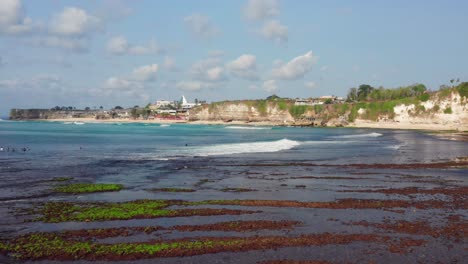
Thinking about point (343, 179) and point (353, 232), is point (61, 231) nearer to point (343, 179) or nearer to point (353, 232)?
point (353, 232)

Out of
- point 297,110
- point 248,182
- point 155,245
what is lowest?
point 248,182

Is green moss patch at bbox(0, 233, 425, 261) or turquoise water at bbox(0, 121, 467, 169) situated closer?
green moss patch at bbox(0, 233, 425, 261)

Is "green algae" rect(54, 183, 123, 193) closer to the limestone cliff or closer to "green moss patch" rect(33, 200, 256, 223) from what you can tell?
"green moss patch" rect(33, 200, 256, 223)

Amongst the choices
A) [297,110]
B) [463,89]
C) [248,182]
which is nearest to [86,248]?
[248,182]

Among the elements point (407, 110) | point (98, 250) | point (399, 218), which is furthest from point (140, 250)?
point (407, 110)

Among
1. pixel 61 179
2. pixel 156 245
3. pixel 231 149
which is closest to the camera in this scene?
pixel 156 245

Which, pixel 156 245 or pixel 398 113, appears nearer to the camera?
pixel 156 245

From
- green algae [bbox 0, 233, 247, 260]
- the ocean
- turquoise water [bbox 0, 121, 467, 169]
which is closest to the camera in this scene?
green algae [bbox 0, 233, 247, 260]

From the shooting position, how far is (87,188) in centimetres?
2509

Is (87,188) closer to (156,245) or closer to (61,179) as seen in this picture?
(61,179)

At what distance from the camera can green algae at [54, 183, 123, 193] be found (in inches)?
960

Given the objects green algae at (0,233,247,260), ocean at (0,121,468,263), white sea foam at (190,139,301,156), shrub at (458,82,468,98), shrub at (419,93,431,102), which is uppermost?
shrub at (458,82,468,98)

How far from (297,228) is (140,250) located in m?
5.96

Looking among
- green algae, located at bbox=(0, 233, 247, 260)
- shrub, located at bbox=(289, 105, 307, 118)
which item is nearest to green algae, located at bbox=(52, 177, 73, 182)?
green algae, located at bbox=(0, 233, 247, 260)
